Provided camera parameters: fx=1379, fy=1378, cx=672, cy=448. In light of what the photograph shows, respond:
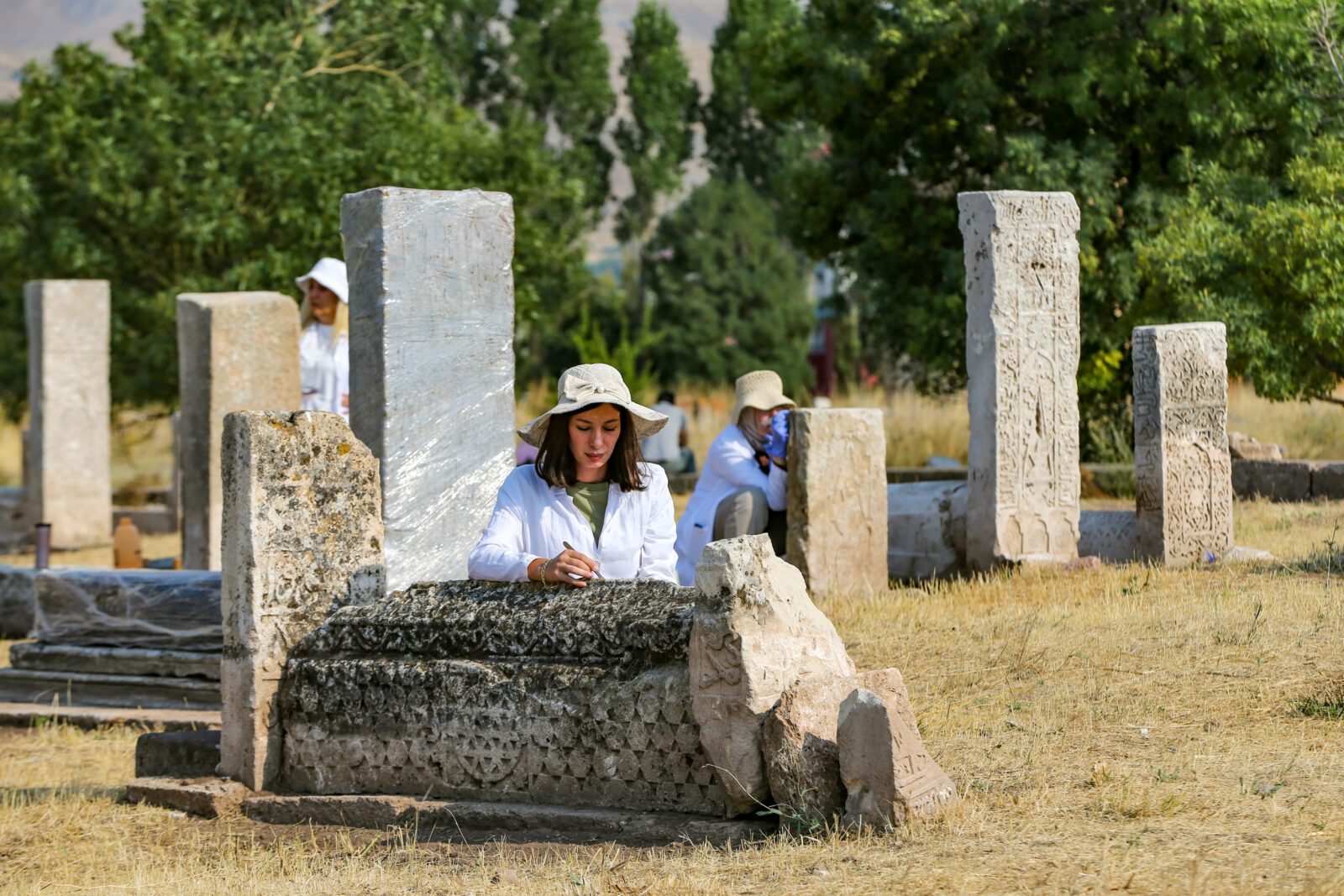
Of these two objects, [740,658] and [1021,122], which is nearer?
[740,658]

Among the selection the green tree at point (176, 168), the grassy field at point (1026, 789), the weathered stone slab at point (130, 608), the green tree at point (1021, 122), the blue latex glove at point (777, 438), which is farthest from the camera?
the green tree at point (176, 168)

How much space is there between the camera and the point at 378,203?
688cm

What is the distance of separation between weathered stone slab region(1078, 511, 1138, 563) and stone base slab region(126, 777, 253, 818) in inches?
226

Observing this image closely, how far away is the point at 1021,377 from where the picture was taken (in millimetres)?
8648

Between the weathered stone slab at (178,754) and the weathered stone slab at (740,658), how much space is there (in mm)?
2369

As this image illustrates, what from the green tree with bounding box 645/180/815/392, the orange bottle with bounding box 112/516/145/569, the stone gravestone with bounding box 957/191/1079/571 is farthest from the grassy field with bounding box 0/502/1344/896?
the green tree with bounding box 645/180/815/392

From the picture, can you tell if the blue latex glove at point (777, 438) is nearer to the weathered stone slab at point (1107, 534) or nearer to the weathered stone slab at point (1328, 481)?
the weathered stone slab at point (1107, 534)

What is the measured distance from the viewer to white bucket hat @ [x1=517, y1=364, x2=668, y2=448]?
4945 mm

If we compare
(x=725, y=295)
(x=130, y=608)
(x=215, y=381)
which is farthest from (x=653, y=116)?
(x=130, y=608)

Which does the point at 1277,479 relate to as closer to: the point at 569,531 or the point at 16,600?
the point at 569,531

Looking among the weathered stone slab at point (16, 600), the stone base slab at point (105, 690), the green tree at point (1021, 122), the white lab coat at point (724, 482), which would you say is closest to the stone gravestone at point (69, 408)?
the weathered stone slab at point (16, 600)

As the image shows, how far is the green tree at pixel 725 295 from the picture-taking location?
1198 inches

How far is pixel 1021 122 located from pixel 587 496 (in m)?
10.9

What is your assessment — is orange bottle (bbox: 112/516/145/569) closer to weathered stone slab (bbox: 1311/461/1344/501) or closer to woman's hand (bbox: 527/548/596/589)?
woman's hand (bbox: 527/548/596/589)
